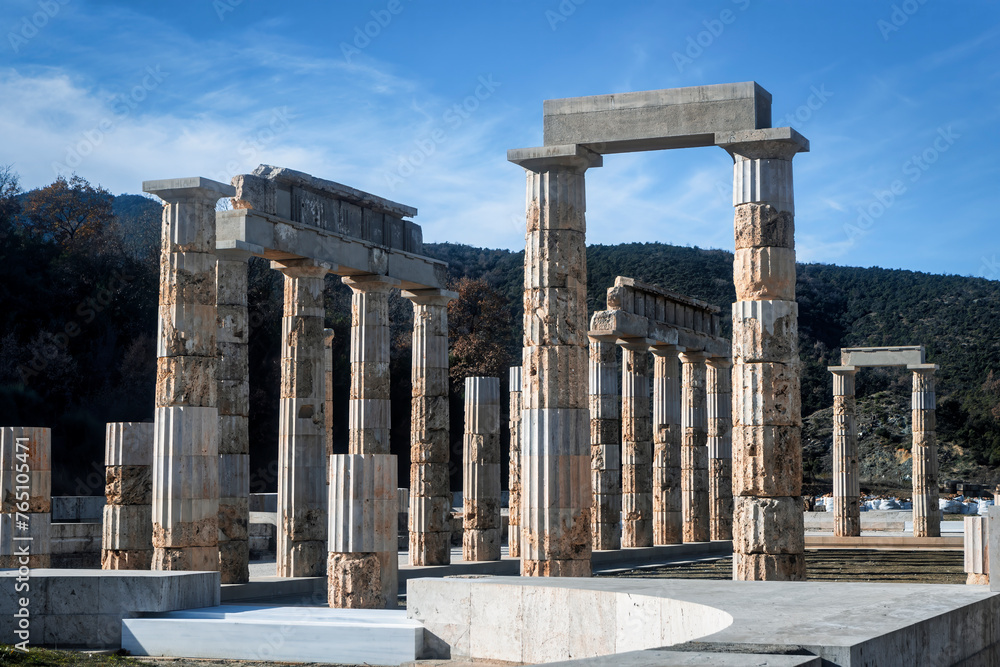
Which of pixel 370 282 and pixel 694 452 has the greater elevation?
pixel 370 282

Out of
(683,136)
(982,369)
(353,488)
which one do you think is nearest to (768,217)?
(683,136)

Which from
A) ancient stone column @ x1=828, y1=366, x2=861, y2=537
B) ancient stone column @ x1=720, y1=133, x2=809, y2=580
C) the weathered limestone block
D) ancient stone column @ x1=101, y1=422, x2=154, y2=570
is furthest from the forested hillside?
the weathered limestone block

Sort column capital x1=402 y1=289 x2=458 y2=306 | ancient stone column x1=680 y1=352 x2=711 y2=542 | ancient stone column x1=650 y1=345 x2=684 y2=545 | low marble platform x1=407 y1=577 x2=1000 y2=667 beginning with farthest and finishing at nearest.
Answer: ancient stone column x1=680 y1=352 x2=711 y2=542
ancient stone column x1=650 y1=345 x2=684 y2=545
column capital x1=402 y1=289 x2=458 y2=306
low marble platform x1=407 y1=577 x2=1000 y2=667

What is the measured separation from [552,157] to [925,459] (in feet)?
75.0

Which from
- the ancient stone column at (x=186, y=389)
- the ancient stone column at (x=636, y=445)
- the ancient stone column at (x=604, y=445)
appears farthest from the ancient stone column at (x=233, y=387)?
the ancient stone column at (x=636, y=445)

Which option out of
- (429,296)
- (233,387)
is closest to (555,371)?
(233,387)

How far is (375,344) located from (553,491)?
7.05m

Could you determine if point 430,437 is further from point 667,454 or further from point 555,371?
point 667,454

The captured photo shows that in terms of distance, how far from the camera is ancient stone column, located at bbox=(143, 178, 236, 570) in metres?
15.0

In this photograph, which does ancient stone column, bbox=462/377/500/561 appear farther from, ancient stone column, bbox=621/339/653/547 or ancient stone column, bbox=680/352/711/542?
ancient stone column, bbox=680/352/711/542

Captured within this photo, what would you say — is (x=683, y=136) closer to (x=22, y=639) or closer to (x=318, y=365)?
(x=318, y=365)

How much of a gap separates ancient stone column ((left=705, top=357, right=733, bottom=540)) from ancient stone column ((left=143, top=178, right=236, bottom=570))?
17159 millimetres

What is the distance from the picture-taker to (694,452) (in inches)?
1170

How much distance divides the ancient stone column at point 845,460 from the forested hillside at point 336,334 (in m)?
15.9
